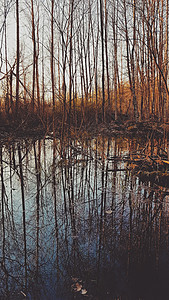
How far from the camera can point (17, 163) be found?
326cm

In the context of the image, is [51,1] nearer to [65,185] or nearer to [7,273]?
[65,185]

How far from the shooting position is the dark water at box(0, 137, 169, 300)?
930mm

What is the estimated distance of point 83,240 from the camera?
1261mm

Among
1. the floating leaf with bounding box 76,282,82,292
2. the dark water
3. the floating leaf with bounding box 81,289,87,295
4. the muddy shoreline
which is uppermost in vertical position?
the muddy shoreline

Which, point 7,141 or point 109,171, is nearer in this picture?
point 109,171

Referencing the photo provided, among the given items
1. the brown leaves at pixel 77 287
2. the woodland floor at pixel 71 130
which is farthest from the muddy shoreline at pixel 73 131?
the brown leaves at pixel 77 287

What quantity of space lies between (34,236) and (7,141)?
4.56 meters

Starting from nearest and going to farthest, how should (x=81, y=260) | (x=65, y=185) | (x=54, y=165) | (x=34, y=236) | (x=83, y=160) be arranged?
(x=81, y=260), (x=34, y=236), (x=65, y=185), (x=54, y=165), (x=83, y=160)

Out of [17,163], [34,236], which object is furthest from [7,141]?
[34,236]

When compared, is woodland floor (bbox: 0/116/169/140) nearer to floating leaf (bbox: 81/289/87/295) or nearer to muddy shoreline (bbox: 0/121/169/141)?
muddy shoreline (bbox: 0/121/169/141)

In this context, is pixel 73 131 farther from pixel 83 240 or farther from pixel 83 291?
pixel 83 291

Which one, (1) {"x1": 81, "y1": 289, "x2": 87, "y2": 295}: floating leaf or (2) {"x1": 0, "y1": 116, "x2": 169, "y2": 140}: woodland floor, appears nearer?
(1) {"x1": 81, "y1": 289, "x2": 87, "y2": 295}: floating leaf

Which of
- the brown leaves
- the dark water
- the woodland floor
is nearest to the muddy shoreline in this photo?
the woodland floor

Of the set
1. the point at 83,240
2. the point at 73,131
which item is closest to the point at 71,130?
the point at 73,131
